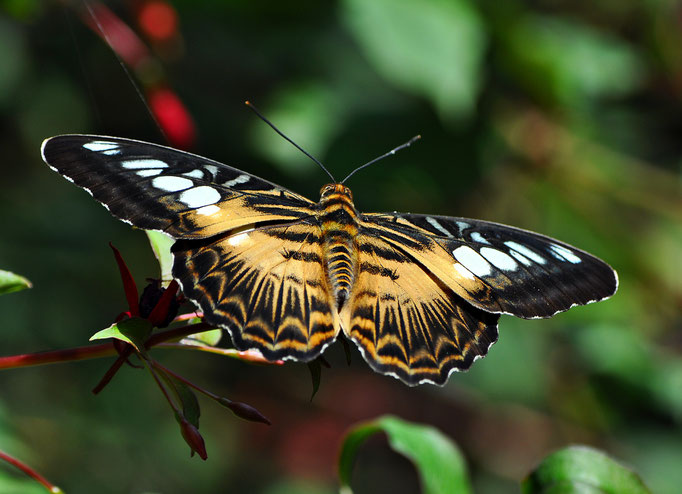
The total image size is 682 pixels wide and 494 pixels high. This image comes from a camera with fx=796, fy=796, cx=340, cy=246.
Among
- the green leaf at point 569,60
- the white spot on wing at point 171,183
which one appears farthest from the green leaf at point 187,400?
the green leaf at point 569,60

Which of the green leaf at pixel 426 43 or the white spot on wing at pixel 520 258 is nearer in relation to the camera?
the white spot on wing at pixel 520 258

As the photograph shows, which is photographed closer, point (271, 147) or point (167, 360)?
point (271, 147)

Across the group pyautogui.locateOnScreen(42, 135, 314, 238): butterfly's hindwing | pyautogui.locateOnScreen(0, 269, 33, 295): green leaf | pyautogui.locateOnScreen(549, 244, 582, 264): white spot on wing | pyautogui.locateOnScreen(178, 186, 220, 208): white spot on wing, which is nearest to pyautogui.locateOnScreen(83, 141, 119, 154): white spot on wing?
pyautogui.locateOnScreen(42, 135, 314, 238): butterfly's hindwing

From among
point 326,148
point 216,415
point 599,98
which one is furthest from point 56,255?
point 599,98

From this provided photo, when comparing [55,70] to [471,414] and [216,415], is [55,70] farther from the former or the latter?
[471,414]

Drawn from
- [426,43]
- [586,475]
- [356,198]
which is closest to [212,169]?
[586,475]

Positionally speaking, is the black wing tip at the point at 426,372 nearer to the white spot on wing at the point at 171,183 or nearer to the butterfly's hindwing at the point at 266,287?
the butterfly's hindwing at the point at 266,287

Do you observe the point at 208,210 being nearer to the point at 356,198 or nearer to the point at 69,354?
the point at 69,354
